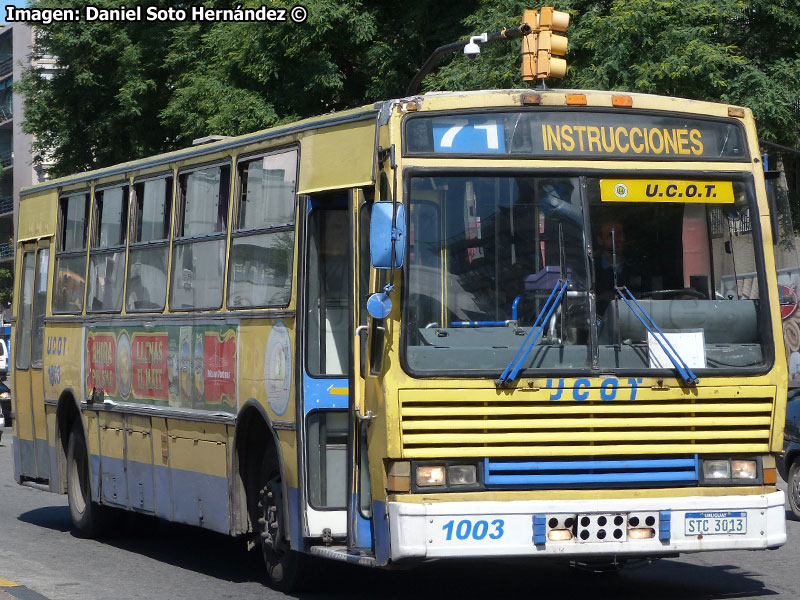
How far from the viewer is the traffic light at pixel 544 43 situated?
16.9 m

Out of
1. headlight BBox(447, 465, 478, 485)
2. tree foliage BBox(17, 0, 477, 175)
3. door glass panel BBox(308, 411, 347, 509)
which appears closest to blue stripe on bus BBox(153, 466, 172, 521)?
door glass panel BBox(308, 411, 347, 509)

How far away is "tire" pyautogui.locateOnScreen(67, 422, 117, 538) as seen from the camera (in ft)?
45.1

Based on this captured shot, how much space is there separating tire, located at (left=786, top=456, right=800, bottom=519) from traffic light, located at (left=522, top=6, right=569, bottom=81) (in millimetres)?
5071

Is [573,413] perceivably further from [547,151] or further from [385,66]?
[385,66]

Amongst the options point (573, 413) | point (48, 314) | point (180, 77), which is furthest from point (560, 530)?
point (180, 77)

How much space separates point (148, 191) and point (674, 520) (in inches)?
232

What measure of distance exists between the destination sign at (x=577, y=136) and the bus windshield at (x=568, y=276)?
0.58 ft

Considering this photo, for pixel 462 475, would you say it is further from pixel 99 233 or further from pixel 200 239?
pixel 99 233

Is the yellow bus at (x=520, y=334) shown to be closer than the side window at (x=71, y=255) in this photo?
Yes

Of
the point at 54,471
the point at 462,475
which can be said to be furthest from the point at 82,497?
the point at 462,475

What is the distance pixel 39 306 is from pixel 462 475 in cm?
793

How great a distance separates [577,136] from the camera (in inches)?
344

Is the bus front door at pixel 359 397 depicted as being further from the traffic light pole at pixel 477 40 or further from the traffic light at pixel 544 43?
the traffic light pole at pixel 477 40

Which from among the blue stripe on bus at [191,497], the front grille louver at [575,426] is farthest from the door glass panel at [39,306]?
the front grille louver at [575,426]
